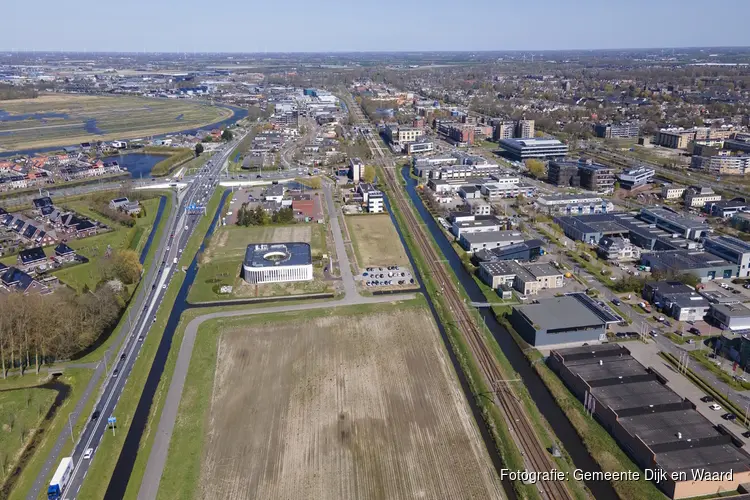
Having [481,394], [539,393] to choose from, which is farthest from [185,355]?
[539,393]

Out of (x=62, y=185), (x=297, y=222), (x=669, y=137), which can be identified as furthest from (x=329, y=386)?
(x=669, y=137)

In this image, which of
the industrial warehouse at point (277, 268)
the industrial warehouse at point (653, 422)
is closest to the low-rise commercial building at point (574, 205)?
the industrial warehouse at point (277, 268)

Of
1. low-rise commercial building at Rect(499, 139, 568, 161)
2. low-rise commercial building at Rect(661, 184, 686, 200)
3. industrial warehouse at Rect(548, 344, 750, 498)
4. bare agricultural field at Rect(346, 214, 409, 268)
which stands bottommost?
industrial warehouse at Rect(548, 344, 750, 498)

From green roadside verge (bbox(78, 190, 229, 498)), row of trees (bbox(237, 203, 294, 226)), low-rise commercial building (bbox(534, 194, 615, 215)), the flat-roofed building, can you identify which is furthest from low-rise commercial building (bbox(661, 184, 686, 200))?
green roadside verge (bbox(78, 190, 229, 498))

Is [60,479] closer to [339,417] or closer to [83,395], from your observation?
[83,395]

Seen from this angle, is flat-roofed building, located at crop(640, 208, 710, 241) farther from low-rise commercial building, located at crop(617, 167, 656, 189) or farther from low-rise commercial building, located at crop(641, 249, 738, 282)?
low-rise commercial building, located at crop(617, 167, 656, 189)

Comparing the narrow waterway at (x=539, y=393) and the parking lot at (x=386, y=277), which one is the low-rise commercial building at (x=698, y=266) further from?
the parking lot at (x=386, y=277)
